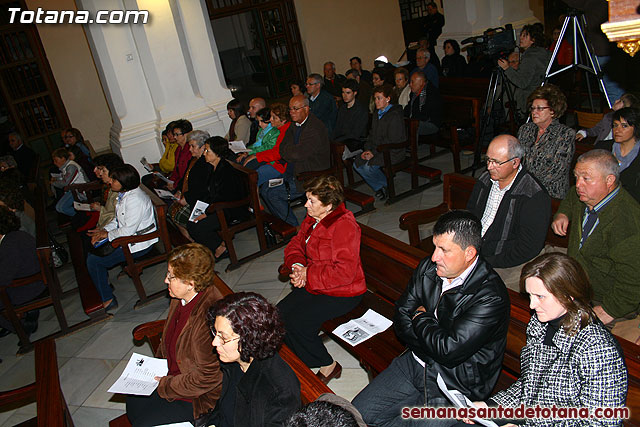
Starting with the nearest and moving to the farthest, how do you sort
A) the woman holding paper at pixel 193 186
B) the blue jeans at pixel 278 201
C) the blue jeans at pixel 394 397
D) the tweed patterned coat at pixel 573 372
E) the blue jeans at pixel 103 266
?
the tweed patterned coat at pixel 573 372
the blue jeans at pixel 394 397
the blue jeans at pixel 103 266
the woman holding paper at pixel 193 186
the blue jeans at pixel 278 201

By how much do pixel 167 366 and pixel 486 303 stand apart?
196 centimetres

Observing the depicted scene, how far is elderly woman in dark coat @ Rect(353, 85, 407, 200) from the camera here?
598 cm

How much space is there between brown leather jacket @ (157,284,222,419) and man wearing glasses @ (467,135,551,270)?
6.22 feet

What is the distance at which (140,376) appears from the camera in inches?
120

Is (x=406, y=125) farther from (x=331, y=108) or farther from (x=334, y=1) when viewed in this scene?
(x=334, y=1)

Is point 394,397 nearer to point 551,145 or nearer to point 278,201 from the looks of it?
point 551,145

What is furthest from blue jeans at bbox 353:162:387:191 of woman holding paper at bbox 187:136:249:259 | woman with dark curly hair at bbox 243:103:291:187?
woman holding paper at bbox 187:136:249:259

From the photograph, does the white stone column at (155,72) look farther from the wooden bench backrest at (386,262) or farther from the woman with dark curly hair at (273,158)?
the wooden bench backrest at (386,262)

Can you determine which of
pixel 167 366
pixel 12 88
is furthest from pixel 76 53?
pixel 167 366

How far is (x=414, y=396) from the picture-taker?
262cm

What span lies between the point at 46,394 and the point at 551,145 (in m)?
3.99

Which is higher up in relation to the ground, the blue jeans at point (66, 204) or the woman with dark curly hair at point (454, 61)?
the woman with dark curly hair at point (454, 61)

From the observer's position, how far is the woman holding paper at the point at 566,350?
1.90 meters

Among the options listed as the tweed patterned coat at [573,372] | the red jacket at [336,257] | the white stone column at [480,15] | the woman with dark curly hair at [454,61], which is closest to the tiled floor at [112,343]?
the red jacket at [336,257]
